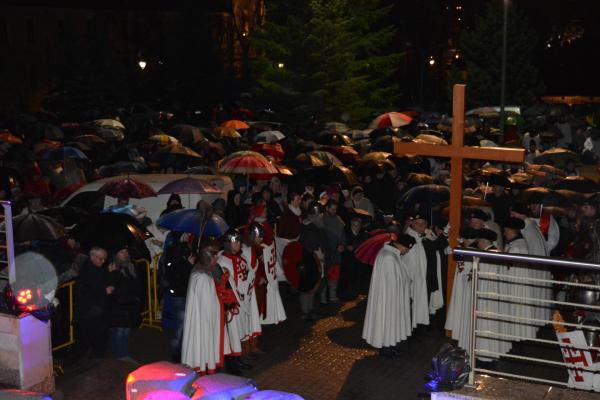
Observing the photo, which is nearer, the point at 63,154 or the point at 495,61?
the point at 63,154

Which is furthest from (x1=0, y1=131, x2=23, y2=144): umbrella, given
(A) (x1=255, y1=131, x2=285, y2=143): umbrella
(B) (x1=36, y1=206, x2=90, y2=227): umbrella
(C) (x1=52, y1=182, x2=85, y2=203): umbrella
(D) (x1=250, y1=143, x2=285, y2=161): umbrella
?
(B) (x1=36, y1=206, x2=90, y2=227): umbrella

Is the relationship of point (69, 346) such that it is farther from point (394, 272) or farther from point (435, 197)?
point (435, 197)

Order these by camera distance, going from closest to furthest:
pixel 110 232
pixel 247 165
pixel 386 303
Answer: pixel 110 232 < pixel 386 303 < pixel 247 165

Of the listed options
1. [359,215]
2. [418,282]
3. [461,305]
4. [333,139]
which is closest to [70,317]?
[418,282]

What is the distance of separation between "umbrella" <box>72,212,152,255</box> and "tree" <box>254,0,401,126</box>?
25.1 meters

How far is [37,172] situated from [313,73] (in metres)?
20.2

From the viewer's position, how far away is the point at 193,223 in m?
11.4

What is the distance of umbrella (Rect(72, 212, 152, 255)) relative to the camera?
10703mm

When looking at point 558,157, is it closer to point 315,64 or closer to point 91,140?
point 91,140

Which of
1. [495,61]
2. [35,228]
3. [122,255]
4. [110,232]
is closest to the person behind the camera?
[122,255]

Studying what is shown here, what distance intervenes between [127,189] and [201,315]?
14.7ft

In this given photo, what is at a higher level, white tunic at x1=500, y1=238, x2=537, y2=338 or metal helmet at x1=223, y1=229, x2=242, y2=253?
metal helmet at x1=223, y1=229, x2=242, y2=253

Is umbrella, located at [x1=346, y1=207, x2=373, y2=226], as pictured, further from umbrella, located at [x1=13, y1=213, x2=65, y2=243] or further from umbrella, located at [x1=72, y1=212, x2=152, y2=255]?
umbrella, located at [x1=13, y1=213, x2=65, y2=243]

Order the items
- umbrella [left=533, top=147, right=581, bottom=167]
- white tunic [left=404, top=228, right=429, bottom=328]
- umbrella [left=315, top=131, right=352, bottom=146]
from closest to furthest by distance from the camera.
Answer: white tunic [left=404, top=228, right=429, bottom=328] → umbrella [left=533, top=147, right=581, bottom=167] → umbrella [left=315, top=131, right=352, bottom=146]
